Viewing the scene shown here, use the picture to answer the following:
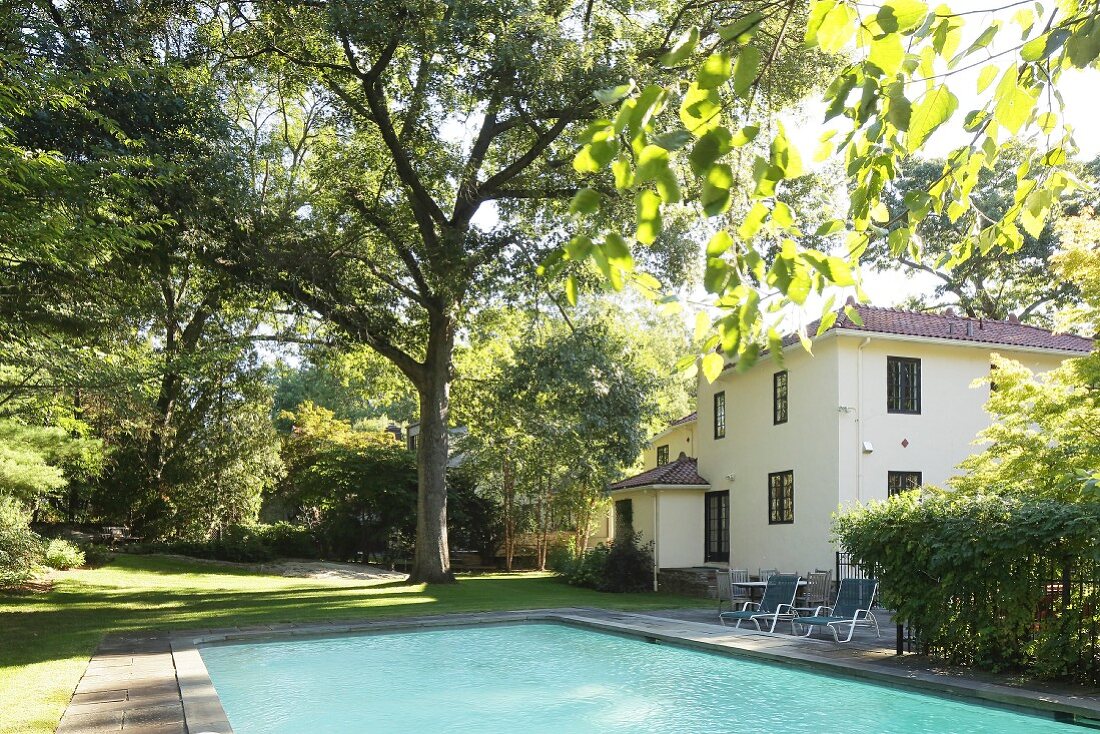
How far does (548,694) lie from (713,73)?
36.4ft

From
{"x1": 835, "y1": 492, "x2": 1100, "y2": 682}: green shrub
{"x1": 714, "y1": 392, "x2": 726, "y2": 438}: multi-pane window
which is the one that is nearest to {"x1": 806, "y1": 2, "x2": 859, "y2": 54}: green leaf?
{"x1": 835, "y1": 492, "x2": 1100, "y2": 682}: green shrub

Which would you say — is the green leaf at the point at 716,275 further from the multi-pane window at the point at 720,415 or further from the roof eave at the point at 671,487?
the multi-pane window at the point at 720,415

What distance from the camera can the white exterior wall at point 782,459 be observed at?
21.5 meters

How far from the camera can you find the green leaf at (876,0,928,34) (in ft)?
7.02

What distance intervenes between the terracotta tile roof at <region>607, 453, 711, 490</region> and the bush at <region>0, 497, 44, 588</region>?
51.6 ft

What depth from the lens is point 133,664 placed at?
444 inches

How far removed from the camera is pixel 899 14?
215cm

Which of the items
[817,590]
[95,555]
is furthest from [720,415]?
[95,555]

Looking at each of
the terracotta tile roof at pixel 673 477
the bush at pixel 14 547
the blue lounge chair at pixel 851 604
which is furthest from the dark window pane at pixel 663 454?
the bush at pixel 14 547

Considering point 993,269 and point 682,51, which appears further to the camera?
point 993,269

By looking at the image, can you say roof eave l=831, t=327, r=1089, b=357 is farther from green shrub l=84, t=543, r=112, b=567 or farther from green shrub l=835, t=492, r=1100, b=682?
green shrub l=84, t=543, r=112, b=567

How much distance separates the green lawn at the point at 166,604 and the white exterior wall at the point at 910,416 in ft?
17.7

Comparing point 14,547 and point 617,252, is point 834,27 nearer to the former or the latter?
point 617,252

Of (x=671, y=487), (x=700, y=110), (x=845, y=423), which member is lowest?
(x=671, y=487)
